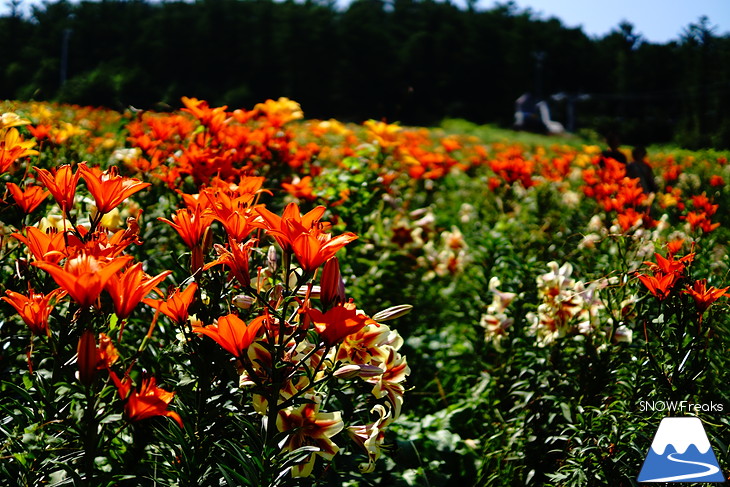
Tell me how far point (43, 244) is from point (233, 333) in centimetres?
42

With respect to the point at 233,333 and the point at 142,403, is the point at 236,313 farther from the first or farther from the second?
the point at 142,403

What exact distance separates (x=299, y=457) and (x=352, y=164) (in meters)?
2.12

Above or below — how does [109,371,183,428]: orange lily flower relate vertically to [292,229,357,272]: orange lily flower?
below

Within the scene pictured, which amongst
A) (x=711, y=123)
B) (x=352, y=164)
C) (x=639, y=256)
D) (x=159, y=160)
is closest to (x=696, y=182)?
(x=639, y=256)

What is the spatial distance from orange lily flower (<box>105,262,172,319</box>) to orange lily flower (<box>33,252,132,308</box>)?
0.02m

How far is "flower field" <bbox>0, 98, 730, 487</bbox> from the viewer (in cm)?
119

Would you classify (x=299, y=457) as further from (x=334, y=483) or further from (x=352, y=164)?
(x=352, y=164)

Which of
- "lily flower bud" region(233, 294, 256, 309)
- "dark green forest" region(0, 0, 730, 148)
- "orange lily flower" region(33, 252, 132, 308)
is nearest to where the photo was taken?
"orange lily flower" region(33, 252, 132, 308)

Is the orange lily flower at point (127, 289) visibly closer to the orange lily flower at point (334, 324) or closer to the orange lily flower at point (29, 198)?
the orange lily flower at point (334, 324)

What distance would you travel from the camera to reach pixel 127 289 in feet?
3.53

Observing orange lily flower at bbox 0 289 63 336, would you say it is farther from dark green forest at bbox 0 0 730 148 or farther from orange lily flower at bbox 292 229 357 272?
dark green forest at bbox 0 0 730 148

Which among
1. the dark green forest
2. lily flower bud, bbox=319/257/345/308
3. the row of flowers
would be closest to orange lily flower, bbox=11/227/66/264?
the row of flowers

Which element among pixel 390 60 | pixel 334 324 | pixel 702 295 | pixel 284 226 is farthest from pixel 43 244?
pixel 390 60

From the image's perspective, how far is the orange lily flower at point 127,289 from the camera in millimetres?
1060
